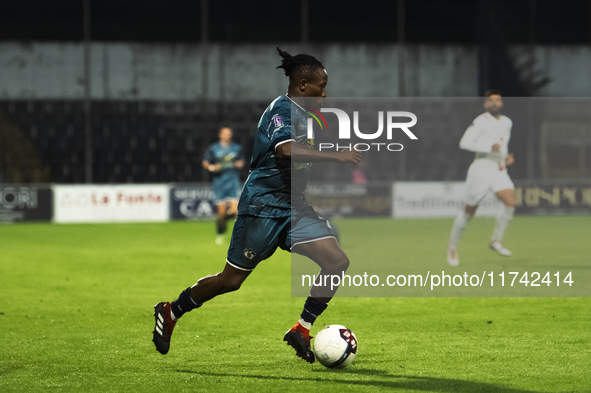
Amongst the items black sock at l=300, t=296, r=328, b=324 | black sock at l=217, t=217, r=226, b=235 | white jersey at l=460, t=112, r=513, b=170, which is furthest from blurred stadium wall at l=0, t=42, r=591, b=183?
black sock at l=300, t=296, r=328, b=324

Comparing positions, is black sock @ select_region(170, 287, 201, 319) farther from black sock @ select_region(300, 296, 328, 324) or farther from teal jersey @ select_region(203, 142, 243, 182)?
teal jersey @ select_region(203, 142, 243, 182)

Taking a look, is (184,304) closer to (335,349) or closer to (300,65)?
(335,349)

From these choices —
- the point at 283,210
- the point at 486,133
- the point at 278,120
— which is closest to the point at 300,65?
the point at 278,120

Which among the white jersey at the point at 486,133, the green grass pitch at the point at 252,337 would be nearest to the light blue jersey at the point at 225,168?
the green grass pitch at the point at 252,337

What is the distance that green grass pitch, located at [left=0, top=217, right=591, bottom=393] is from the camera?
187 inches

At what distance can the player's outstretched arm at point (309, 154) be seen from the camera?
15.5 ft

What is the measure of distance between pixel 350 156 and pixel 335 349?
47.8 inches

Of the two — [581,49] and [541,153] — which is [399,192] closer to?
[541,153]

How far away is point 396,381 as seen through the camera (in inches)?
186

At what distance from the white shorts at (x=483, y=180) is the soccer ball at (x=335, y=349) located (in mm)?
5352

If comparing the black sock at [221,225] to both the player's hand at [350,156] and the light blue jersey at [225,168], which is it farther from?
the player's hand at [350,156]

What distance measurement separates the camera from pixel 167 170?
22.1 metres

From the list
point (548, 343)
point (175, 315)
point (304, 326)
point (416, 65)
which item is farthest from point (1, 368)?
point (416, 65)

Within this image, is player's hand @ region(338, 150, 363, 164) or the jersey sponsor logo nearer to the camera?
player's hand @ region(338, 150, 363, 164)
